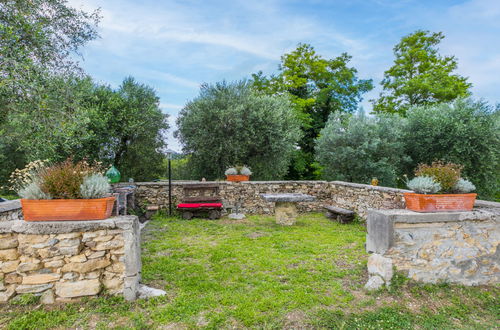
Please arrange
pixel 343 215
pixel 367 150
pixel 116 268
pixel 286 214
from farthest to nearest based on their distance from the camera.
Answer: pixel 367 150, pixel 343 215, pixel 286 214, pixel 116 268

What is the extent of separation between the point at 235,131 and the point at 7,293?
848cm

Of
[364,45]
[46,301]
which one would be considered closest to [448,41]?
[364,45]

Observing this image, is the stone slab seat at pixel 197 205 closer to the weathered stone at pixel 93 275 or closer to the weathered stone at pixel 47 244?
the weathered stone at pixel 93 275

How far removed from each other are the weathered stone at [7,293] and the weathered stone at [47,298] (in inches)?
10.8

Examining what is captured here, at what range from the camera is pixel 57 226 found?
8.98 feet

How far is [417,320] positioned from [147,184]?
7.55 metres

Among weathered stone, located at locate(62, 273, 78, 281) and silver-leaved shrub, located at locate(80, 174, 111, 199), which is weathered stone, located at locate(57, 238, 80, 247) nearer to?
weathered stone, located at locate(62, 273, 78, 281)

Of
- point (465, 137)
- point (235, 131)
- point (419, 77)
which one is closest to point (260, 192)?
point (235, 131)

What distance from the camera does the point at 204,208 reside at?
7867 mm

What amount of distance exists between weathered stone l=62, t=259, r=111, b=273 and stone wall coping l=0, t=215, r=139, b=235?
0.35 m

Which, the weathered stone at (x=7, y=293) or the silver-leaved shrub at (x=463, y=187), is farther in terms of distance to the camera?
the silver-leaved shrub at (x=463, y=187)

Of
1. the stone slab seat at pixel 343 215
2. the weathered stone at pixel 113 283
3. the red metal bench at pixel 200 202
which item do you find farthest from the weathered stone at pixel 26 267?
the stone slab seat at pixel 343 215

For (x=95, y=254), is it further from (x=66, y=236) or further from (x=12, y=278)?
(x=12, y=278)

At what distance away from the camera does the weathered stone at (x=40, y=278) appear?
2.70m
